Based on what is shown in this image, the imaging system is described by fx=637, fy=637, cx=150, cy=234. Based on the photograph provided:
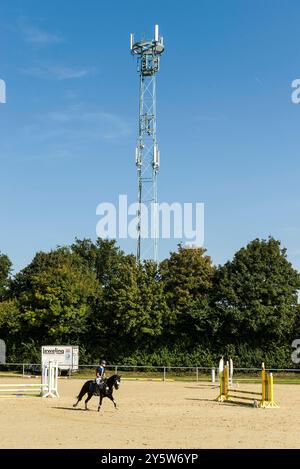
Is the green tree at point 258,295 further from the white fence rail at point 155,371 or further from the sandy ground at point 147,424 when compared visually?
the sandy ground at point 147,424

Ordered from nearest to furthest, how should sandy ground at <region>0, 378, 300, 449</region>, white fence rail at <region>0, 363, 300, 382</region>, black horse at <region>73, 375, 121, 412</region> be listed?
sandy ground at <region>0, 378, 300, 449</region> → black horse at <region>73, 375, 121, 412</region> → white fence rail at <region>0, 363, 300, 382</region>

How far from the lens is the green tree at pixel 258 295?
178 ft

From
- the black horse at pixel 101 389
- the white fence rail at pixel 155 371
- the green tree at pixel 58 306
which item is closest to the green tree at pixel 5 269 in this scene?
the green tree at pixel 58 306

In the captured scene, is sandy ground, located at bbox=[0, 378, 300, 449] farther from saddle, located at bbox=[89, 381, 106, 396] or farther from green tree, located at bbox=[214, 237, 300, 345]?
green tree, located at bbox=[214, 237, 300, 345]

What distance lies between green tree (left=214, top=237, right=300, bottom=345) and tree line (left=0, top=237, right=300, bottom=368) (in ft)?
0.29

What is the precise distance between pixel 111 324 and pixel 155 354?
5151mm

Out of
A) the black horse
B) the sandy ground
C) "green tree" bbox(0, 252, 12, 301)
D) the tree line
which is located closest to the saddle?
the black horse

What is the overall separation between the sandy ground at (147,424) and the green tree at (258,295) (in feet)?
→ 84.1

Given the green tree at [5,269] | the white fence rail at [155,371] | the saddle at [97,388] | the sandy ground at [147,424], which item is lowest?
the white fence rail at [155,371]

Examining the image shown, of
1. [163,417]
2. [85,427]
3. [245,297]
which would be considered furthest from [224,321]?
[85,427]

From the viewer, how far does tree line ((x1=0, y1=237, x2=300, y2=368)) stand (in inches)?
2168

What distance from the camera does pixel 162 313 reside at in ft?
187

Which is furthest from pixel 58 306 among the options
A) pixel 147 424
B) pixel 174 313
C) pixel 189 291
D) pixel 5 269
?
pixel 147 424
